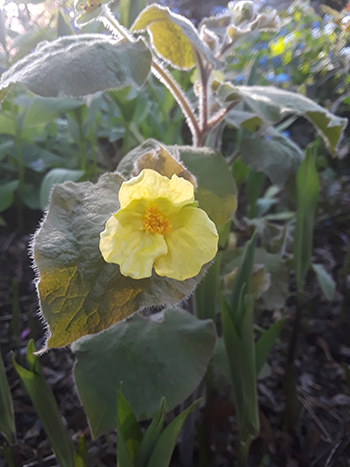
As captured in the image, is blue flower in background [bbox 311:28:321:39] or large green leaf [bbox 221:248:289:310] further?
→ blue flower in background [bbox 311:28:321:39]

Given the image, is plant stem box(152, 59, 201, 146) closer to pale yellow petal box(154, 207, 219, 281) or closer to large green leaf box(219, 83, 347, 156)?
large green leaf box(219, 83, 347, 156)

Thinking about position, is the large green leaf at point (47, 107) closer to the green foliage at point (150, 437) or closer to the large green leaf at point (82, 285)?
the large green leaf at point (82, 285)

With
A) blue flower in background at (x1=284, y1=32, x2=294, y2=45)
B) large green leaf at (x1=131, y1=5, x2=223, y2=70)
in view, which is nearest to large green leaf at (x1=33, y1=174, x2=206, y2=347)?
large green leaf at (x1=131, y1=5, x2=223, y2=70)

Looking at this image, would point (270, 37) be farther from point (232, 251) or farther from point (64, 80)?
point (64, 80)

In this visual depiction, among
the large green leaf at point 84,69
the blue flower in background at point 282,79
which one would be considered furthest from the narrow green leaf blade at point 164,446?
the blue flower in background at point 282,79

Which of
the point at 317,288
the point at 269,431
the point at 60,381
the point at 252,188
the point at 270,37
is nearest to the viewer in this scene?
the point at 269,431

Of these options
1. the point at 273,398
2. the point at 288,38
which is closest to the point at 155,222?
the point at 273,398

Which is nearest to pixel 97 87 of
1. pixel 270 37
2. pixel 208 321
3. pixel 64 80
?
pixel 64 80
